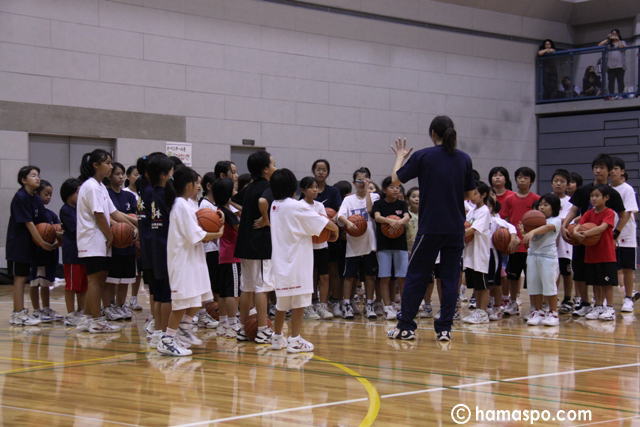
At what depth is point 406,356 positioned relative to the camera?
5828mm

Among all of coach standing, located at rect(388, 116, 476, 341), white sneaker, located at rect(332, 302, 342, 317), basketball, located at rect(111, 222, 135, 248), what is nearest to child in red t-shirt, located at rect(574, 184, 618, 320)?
coach standing, located at rect(388, 116, 476, 341)

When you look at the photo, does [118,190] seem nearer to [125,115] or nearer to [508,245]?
[508,245]

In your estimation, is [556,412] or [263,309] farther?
[263,309]

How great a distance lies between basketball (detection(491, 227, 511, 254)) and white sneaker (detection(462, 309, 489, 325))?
2.24 ft

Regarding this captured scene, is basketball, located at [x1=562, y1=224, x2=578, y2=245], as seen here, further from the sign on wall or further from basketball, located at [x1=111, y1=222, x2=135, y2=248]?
the sign on wall

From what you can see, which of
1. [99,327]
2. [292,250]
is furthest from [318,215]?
[99,327]

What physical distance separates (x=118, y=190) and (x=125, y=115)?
5360 millimetres

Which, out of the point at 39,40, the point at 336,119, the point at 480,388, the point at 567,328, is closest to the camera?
the point at 480,388

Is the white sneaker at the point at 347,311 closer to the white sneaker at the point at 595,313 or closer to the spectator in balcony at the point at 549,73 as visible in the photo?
the white sneaker at the point at 595,313

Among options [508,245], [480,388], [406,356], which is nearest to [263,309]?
[406,356]

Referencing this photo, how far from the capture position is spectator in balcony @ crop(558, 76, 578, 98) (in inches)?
673

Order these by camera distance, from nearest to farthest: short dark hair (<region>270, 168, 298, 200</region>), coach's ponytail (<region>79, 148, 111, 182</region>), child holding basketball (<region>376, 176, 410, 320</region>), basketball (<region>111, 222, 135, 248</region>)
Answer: short dark hair (<region>270, 168, 298, 200</region>) < coach's ponytail (<region>79, 148, 111, 182</region>) < basketball (<region>111, 222, 135, 248</region>) < child holding basketball (<region>376, 176, 410, 320</region>)

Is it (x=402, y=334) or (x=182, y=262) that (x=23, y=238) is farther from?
(x=402, y=334)

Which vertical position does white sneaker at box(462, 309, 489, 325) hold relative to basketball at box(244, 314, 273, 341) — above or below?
below
